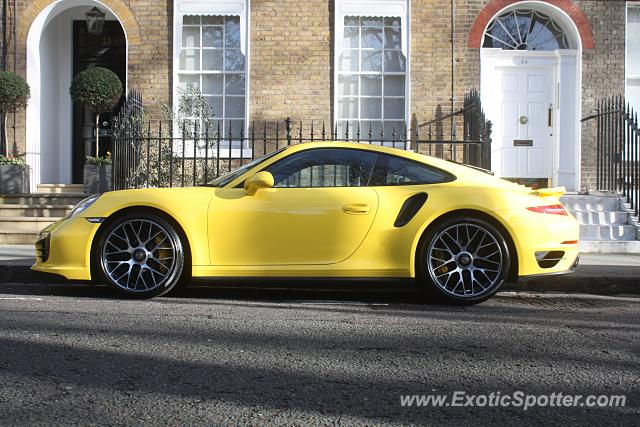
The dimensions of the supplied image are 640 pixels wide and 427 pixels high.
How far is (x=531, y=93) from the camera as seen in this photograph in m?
13.1

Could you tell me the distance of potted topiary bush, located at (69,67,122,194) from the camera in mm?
12164

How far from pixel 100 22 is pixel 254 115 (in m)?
3.48

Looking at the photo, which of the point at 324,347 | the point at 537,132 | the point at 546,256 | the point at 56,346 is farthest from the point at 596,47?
the point at 56,346

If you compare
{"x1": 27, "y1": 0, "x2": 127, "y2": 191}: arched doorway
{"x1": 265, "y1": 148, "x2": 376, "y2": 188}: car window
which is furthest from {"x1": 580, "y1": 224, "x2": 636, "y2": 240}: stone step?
{"x1": 27, "y1": 0, "x2": 127, "y2": 191}: arched doorway

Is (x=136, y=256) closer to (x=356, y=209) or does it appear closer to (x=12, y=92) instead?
(x=356, y=209)

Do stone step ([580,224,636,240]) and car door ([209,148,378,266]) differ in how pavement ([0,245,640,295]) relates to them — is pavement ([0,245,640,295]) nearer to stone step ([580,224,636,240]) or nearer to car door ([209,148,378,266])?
car door ([209,148,378,266])

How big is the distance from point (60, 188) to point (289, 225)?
8.71m

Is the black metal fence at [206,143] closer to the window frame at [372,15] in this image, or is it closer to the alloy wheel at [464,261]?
the window frame at [372,15]

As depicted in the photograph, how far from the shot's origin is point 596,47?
12844 mm

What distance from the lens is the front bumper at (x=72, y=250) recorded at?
5.61 metres

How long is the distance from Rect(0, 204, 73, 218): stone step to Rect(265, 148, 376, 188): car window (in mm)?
6315

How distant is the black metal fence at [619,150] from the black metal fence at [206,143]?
200cm

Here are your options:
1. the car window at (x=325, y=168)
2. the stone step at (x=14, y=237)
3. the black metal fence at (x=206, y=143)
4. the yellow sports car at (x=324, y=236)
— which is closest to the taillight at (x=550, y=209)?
the yellow sports car at (x=324, y=236)

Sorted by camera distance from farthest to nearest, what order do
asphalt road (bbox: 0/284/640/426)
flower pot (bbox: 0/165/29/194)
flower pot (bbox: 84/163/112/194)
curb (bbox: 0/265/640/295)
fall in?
flower pot (bbox: 84/163/112/194)
flower pot (bbox: 0/165/29/194)
curb (bbox: 0/265/640/295)
asphalt road (bbox: 0/284/640/426)
